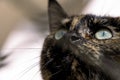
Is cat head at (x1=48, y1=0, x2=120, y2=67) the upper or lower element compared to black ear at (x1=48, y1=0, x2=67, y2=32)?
lower

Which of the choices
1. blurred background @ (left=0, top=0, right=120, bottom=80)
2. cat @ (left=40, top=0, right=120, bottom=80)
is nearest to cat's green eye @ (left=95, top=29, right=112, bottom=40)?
cat @ (left=40, top=0, right=120, bottom=80)

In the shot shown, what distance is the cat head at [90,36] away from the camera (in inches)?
23.3

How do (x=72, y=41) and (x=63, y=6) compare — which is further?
(x=63, y=6)

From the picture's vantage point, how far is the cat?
58 cm

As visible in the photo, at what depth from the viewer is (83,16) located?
68cm

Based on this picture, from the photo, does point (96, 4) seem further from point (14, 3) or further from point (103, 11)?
point (14, 3)

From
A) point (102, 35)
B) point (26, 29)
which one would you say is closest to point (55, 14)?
point (26, 29)

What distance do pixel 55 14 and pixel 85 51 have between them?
0.56ft

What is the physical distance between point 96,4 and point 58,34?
0.12m

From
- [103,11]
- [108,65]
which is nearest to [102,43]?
[108,65]

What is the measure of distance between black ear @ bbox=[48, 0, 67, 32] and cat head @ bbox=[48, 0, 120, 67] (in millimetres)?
47

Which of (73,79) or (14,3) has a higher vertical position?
(14,3)

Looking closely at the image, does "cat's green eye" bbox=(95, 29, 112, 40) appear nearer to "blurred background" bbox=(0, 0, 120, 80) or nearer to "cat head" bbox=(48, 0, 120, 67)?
"cat head" bbox=(48, 0, 120, 67)

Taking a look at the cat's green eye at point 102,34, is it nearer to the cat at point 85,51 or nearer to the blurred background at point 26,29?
the cat at point 85,51
